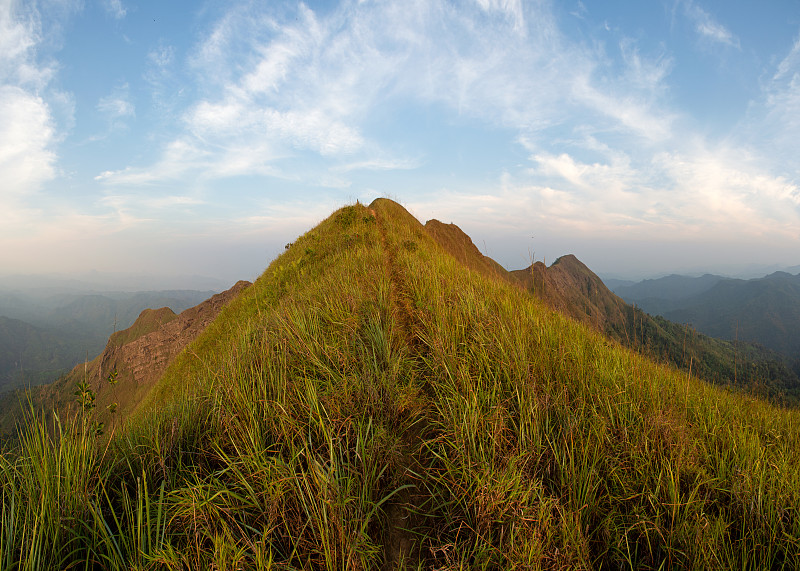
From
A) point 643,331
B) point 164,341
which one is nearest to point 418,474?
point 643,331

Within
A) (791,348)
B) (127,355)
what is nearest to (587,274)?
(791,348)

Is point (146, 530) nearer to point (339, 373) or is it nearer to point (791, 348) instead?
point (339, 373)

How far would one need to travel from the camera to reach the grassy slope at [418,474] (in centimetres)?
155

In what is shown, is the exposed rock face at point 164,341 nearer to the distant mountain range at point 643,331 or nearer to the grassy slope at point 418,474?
the distant mountain range at point 643,331

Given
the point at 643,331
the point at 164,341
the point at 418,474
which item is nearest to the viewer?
the point at 418,474

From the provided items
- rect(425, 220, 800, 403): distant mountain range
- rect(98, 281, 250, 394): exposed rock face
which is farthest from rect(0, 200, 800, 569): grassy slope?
rect(98, 281, 250, 394): exposed rock face

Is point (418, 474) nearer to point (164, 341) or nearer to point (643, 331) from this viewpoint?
point (643, 331)

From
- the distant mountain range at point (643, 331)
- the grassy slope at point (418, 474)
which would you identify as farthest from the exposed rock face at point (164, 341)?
the grassy slope at point (418, 474)

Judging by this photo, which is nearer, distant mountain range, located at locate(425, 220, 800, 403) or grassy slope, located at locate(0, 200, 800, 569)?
grassy slope, located at locate(0, 200, 800, 569)

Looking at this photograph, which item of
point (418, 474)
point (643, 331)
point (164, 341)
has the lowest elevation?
point (164, 341)

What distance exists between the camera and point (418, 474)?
80.4 inches

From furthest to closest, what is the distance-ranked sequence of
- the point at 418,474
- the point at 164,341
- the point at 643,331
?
1. the point at 164,341
2. the point at 643,331
3. the point at 418,474

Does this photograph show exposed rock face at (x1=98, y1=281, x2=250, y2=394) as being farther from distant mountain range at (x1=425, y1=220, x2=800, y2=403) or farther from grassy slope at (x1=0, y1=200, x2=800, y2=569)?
grassy slope at (x1=0, y1=200, x2=800, y2=569)

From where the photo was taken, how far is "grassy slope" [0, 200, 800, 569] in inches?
61.0
